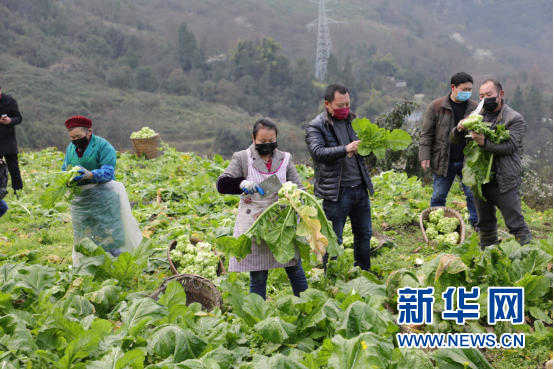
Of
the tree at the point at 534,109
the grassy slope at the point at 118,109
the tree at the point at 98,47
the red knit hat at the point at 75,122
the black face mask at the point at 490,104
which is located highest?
the tree at the point at 98,47

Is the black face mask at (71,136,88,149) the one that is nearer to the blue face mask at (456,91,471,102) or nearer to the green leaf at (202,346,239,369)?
the green leaf at (202,346,239,369)

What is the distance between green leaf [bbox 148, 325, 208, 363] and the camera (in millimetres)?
2410

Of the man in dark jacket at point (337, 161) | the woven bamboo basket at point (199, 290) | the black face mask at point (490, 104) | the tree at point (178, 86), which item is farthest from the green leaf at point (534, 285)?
the tree at point (178, 86)

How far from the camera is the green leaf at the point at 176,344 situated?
2410 millimetres

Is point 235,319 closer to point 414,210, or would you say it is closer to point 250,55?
point 414,210

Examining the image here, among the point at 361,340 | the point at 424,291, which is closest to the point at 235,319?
the point at 361,340

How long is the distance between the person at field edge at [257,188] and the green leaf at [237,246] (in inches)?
5.8

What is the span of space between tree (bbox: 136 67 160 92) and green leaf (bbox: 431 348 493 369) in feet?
153

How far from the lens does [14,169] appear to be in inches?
282

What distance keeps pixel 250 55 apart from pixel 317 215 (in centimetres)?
4753

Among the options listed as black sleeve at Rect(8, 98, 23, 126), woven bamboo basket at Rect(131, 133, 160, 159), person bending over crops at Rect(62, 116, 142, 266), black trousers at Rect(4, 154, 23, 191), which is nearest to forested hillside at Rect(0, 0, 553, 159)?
woven bamboo basket at Rect(131, 133, 160, 159)

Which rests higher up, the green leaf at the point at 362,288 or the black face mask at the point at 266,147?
the black face mask at the point at 266,147

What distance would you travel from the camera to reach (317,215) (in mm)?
3088

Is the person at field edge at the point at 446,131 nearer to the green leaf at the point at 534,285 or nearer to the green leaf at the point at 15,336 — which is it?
the green leaf at the point at 534,285
